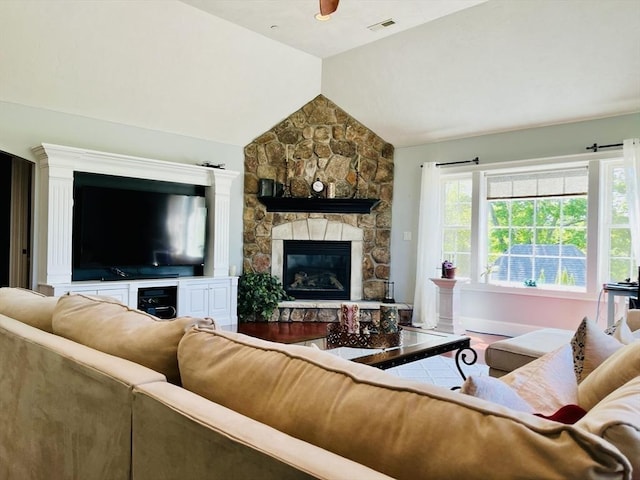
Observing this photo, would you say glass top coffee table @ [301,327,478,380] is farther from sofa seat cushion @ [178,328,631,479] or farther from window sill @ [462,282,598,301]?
window sill @ [462,282,598,301]

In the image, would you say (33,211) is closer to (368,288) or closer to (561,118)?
(368,288)

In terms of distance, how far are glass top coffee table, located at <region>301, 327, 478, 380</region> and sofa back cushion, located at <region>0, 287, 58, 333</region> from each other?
5.09 ft

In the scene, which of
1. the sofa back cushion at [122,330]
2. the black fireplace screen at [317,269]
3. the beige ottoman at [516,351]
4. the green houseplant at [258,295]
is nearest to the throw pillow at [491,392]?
the sofa back cushion at [122,330]

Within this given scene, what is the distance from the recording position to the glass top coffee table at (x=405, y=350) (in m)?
2.69

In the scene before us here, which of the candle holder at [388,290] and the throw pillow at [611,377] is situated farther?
the candle holder at [388,290]

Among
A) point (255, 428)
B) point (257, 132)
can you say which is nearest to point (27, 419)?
point (255, 428)

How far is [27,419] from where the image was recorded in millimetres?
1455

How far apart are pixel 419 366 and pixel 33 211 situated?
3994mm

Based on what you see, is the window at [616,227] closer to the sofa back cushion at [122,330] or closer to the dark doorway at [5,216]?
the sofa back cushion at [122,330]

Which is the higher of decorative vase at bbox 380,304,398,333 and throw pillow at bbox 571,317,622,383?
throw pillow at bbox 571,317,622,383

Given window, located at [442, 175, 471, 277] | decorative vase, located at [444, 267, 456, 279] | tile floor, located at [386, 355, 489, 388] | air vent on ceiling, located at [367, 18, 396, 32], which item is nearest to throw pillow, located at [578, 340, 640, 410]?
tile floor, located at [386, 355, 489, 388]

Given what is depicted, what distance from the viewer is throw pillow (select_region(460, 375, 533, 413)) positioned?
3.04 ft

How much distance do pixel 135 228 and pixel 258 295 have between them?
1693 mm

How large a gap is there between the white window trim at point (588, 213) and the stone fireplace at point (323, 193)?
106 cm
